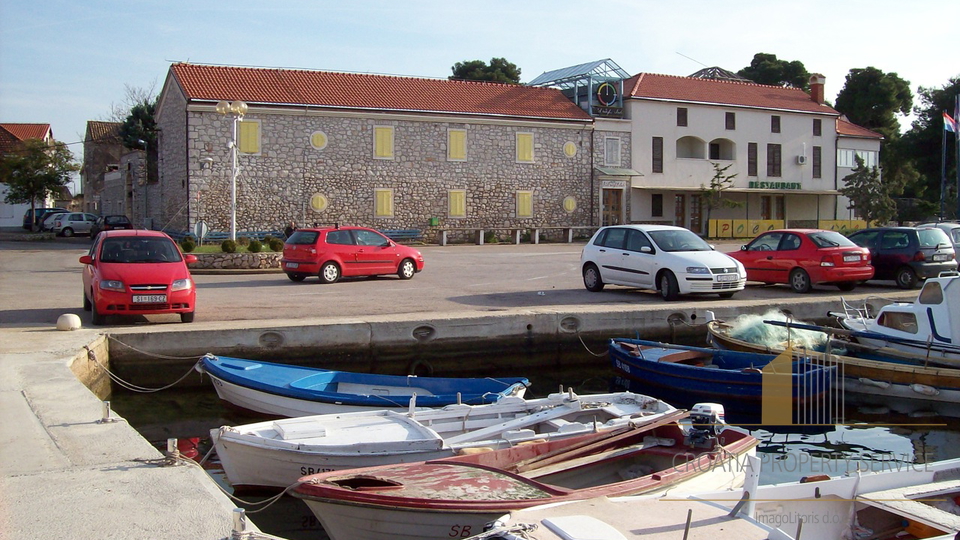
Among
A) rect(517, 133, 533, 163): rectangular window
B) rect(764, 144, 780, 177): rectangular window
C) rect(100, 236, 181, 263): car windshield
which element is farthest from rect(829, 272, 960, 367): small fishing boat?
rect(764, 144, 780, 177): rectangular window

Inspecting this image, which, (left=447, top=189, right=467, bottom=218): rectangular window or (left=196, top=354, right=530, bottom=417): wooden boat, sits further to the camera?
(left=447, top=189, right=467, bottom=218): rectangular window

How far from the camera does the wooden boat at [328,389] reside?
9.64m

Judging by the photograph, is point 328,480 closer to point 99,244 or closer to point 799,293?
point 99,244

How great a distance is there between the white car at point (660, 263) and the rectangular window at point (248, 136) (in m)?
21.6

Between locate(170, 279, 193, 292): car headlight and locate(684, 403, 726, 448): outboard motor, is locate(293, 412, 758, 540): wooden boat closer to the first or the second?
locate(684, 403, 726, 448): outboard motor

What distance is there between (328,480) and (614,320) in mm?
10451

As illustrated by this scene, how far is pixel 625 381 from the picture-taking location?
13508 millimetres

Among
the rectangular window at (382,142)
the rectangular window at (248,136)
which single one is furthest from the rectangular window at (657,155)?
the rectangular window at (248,136)

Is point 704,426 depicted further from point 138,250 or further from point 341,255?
point 341,255

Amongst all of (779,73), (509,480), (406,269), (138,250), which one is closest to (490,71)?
(779,73)

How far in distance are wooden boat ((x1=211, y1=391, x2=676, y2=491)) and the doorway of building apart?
36731mm

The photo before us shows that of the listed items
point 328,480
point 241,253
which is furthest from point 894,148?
point 328,480

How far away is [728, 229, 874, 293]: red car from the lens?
1884 cm

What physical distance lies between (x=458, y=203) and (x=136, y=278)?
91.9 ft
